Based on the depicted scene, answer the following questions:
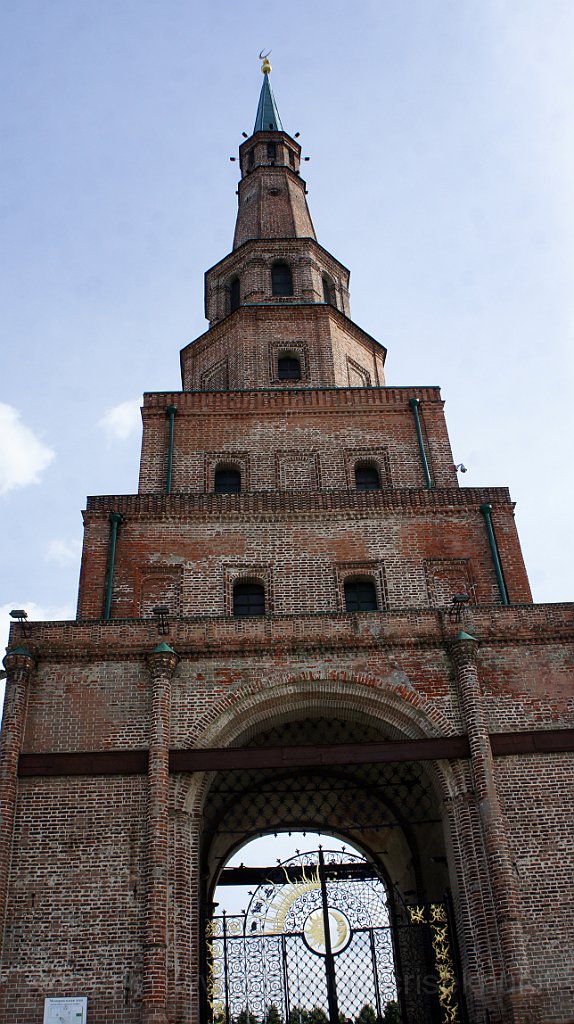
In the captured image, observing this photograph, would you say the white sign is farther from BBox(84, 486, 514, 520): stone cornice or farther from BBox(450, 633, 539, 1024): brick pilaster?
BBox(84, 486, 514, 520): stone cornice

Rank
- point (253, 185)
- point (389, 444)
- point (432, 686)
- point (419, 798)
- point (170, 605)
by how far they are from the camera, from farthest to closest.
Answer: point (253, 185), point (389, 444), point (170, 605), point (419, 798), point (432, 686)

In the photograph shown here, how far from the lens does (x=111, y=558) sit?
18.6 meters

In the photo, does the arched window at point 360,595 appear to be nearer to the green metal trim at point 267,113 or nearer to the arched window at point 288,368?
the arched window at point 288,368

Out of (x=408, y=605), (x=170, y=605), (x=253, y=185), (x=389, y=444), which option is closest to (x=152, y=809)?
(x=170, y=605)

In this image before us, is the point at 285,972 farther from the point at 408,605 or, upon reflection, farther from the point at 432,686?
the point at 408,605

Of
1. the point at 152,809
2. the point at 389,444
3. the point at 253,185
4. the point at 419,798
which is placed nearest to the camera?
the point at 152,809

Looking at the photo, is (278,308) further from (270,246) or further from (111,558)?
(111,558)

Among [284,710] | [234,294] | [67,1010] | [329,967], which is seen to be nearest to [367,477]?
[284,710]

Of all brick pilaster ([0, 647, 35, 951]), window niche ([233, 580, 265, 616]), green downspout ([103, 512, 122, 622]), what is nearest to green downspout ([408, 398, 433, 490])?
window niche ([233, 580, 265, 616])

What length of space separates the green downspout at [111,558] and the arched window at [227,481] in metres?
2.79

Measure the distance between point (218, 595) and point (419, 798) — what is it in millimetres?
5333

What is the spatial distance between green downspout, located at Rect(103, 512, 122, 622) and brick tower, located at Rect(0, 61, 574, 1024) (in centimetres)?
8

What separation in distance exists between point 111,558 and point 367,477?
252 inches

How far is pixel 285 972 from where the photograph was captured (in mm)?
13891
